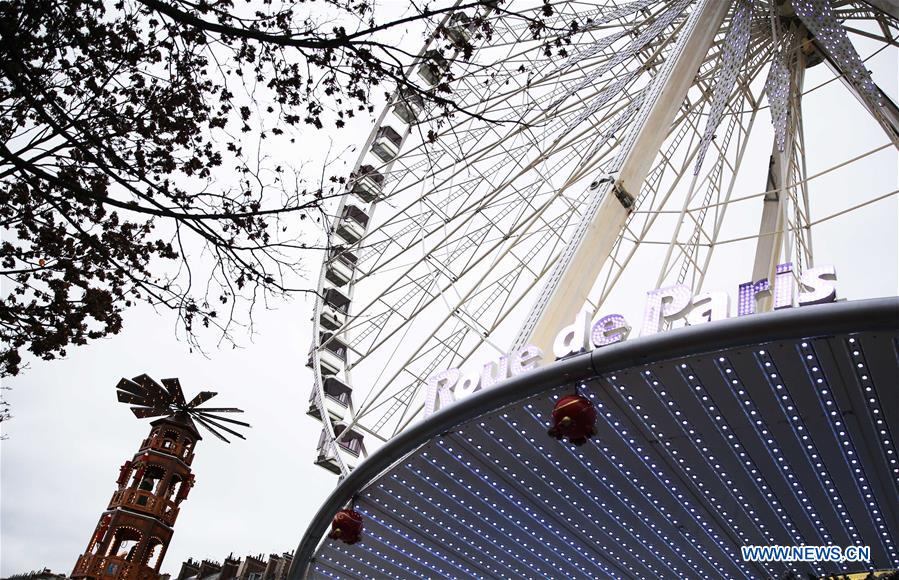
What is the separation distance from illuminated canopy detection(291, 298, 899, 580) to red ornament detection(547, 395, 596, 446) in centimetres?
86

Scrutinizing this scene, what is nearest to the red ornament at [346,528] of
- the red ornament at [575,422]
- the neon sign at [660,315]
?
the neon sign at [660,315]

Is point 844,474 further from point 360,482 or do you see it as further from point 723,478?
point 360,482

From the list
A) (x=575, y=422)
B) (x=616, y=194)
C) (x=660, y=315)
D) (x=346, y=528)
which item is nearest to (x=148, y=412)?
(x=346, y=528)

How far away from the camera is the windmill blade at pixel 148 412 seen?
118 feet

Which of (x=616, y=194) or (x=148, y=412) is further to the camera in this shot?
(x=148, y=412)

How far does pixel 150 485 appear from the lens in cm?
3491

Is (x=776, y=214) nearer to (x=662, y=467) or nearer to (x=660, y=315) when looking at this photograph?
(x=662, y=467)

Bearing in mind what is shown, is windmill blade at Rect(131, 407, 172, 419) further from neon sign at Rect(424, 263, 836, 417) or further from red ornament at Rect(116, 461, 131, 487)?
neon sign at Rect(424, 263, 836, 417)

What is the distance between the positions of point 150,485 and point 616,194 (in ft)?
92.7

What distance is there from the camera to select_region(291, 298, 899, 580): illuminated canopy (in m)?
9.04

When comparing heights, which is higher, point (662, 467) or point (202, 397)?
point (202, 397)

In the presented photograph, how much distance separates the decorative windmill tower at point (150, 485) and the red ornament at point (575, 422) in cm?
2517

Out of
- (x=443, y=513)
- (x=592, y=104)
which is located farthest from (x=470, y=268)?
(x=443, y=513)

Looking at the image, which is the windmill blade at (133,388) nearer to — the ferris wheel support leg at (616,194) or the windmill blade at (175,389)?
the windmill blade at (175,389)
